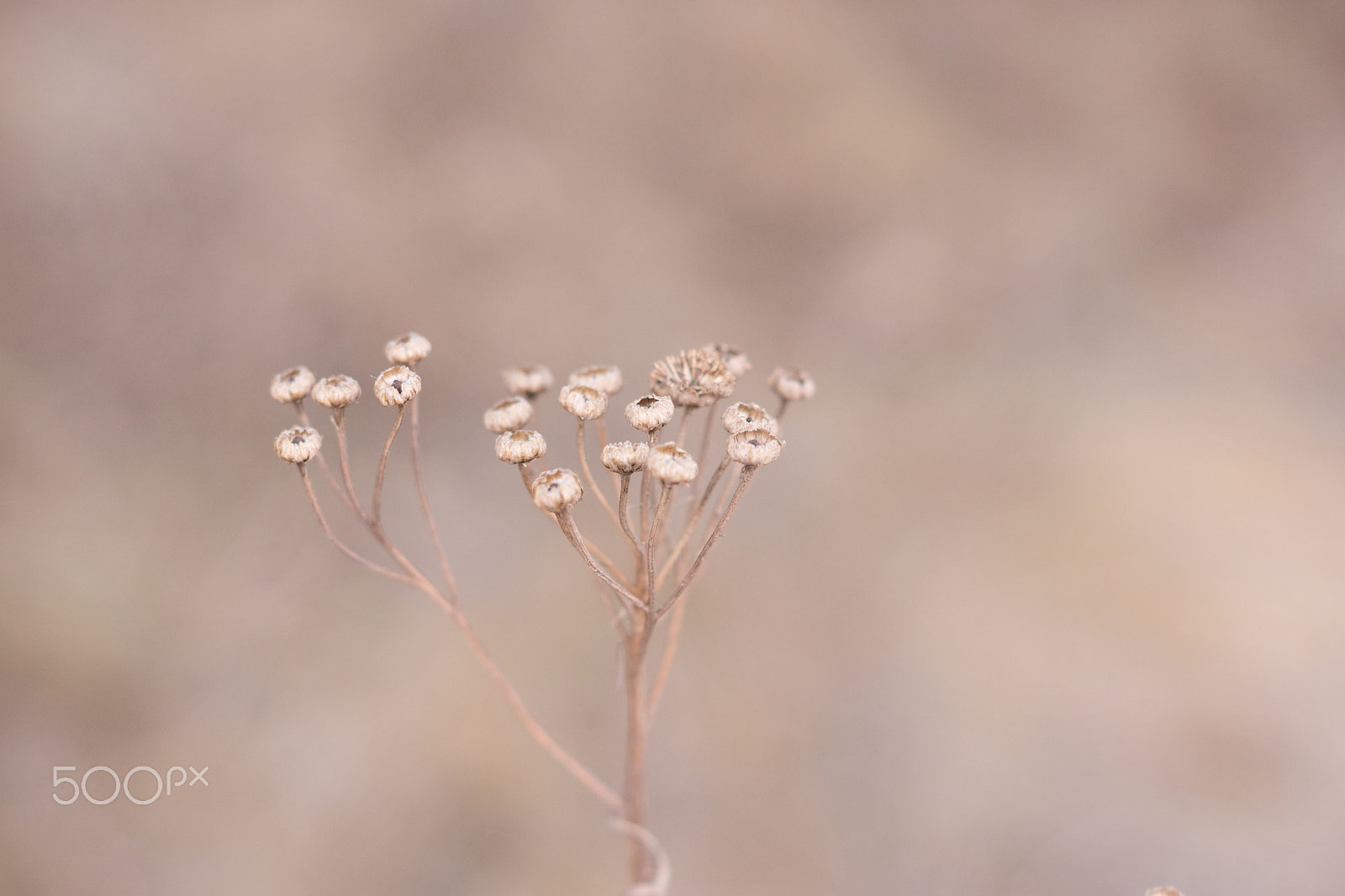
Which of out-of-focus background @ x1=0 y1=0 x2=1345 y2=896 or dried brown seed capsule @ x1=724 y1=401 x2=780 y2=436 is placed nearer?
dried brown seed capsule @ x1=724 y1=401 x2=780 y2=436

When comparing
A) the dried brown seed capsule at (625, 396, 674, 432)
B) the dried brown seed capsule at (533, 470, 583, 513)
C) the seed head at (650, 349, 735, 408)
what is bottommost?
the dried brown seed capsule at (533, 470, 583, 513)

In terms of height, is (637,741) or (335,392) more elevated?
(335,392)

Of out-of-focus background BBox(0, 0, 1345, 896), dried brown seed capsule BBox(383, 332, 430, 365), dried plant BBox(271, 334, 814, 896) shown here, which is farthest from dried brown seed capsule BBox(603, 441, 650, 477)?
out-of-focus background BBox(0, 0, 1345, 896)

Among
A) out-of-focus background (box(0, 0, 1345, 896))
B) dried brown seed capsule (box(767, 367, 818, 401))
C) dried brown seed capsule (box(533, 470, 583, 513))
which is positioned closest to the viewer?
dried brown seed capsule (box(533, 470, 583, 513))

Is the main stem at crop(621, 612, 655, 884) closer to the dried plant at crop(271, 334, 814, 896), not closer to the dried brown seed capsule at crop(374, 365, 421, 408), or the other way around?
the dried plant at crop(271, 334, 814, 896)

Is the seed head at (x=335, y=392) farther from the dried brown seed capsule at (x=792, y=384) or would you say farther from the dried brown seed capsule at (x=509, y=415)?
the dried brown seed capsule at (x=792, y=384)

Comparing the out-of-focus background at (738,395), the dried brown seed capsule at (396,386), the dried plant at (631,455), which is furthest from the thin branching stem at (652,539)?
the out-of-focus background at (738,395)

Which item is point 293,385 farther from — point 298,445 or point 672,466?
point 672,466

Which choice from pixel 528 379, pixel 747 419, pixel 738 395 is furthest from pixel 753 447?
pixel 738 395
